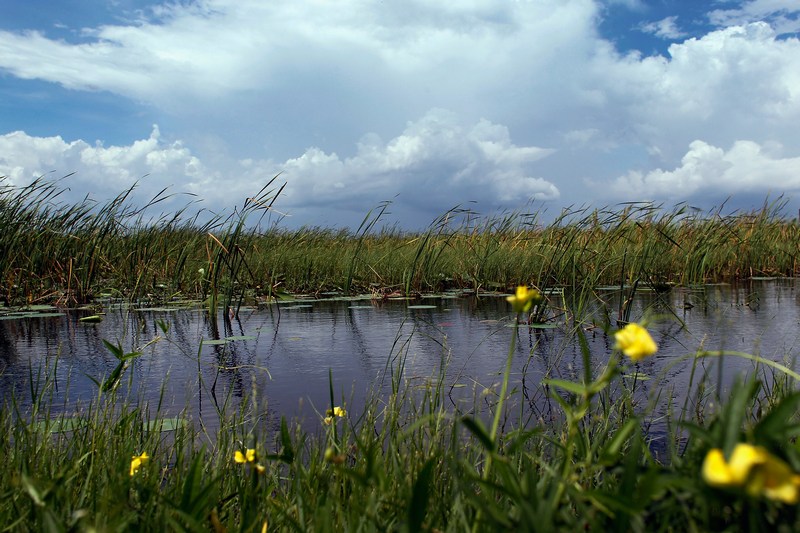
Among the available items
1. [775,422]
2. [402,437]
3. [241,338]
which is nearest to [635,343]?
[775,422]

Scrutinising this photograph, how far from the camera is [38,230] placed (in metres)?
7.60

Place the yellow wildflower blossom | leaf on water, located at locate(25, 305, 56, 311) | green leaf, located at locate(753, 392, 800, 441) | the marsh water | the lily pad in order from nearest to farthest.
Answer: green leaf, located at locate(753, 392, 800, 441)
the yellow wildflower blossom
the marsh water
the lily pad
leaf on water, located at locate(25, 305, 56, 311)

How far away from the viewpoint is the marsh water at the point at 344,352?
112 inches

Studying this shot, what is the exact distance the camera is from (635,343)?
0.68 meters

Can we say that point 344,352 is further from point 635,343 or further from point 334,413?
point 635,343

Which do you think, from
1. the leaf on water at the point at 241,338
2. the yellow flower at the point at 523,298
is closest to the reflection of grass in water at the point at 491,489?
the yellow flower at the point at 523,298

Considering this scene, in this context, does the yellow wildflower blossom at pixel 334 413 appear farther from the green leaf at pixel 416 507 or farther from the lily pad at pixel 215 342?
the lily pad at pixel 215 342

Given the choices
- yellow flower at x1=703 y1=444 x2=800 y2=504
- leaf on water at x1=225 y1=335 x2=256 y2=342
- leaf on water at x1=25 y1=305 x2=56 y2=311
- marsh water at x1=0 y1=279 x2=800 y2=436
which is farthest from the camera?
leaf on water at x1=25 y1=305 x2=56 y2=311

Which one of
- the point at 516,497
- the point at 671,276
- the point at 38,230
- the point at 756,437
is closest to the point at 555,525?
the point at 516,497

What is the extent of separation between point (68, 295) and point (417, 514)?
7.50m

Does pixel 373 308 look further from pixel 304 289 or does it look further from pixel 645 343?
pixel 645 343

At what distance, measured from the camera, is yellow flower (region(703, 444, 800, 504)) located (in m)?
0.49

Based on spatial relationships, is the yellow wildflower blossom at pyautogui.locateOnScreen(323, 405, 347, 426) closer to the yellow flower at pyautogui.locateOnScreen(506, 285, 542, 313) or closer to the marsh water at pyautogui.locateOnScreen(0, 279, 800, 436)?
the marsh water at pyautogui.locateOnScreen(0, 279, 800, 436)

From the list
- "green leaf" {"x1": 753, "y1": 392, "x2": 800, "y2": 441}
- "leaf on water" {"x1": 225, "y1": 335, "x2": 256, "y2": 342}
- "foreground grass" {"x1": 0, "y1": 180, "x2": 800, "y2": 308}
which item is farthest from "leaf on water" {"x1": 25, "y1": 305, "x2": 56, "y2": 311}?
"green leaf" {"x1": 753, "y1": 392, "x2": 800, "y2": 441}
